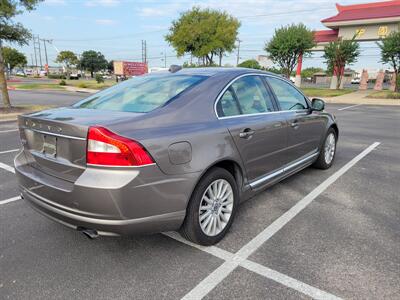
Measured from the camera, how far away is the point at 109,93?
137 inches

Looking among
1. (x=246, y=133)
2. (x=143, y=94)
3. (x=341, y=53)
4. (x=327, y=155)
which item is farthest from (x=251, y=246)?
(x=341, y=53)

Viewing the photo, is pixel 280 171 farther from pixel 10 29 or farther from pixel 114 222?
pixel 10 29

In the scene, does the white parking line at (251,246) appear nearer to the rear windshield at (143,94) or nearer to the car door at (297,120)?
the car door at (297,120)

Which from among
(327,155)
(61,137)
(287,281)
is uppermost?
(61,137)

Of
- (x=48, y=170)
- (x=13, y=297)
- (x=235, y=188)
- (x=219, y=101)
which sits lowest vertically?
(x=13, y=297)

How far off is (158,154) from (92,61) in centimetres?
10394

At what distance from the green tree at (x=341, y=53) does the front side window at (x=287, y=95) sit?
2917 centimetres

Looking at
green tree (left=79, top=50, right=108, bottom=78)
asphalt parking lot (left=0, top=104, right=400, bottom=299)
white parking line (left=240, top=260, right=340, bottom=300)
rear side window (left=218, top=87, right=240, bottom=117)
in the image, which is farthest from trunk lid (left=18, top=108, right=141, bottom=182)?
green tree (left=79, top=50, right=108, bottom=78)

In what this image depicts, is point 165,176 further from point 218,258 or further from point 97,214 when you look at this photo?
point 218,258

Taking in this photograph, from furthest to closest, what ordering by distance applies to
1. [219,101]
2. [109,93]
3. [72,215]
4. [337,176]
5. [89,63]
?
[89,63] < [337,176] < [109,93] < [219,101] < [72,215]

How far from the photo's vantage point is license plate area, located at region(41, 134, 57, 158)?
2564 millimetres

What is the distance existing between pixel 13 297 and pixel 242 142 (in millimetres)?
2245

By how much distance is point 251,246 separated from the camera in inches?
117

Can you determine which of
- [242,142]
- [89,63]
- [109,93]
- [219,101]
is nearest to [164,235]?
[242,142]
